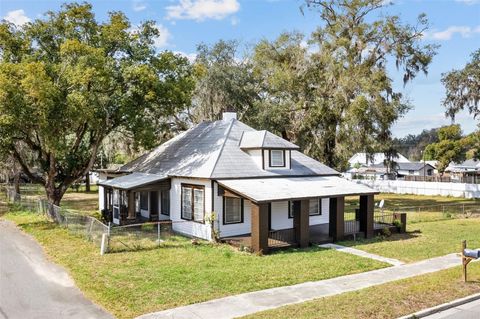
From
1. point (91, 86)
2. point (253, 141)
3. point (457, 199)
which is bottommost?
point (457, 199)

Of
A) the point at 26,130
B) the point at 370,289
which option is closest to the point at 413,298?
the point at 370,289

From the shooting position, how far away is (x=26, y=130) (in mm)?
20562

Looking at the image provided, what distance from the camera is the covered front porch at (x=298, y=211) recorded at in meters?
16.2

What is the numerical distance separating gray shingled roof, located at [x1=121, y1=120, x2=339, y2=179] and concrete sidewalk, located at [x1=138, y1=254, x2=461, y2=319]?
729 cm

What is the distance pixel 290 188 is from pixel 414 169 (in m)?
59.8

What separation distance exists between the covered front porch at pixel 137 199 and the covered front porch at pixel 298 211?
427cm

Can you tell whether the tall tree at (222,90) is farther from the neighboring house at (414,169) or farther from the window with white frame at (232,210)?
the neighboring house at (414,169)

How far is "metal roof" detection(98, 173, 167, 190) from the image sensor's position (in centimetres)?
2016

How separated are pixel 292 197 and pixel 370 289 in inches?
234

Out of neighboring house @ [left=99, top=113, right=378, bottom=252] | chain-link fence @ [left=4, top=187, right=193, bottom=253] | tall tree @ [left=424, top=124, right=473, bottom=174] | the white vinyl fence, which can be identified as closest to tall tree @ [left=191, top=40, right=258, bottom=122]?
neighboring house @ [left=99, top=113, right=378, bottom=252]

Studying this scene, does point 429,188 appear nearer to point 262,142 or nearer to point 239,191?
point 262,142

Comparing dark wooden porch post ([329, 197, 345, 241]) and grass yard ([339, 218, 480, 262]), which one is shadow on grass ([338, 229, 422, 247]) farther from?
dark wooden porch post ([329, 197, 345, 241])

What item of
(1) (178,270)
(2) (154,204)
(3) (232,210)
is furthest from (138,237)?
(1) (178,270)

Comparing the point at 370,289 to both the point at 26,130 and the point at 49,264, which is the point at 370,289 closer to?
the point at 49,264
